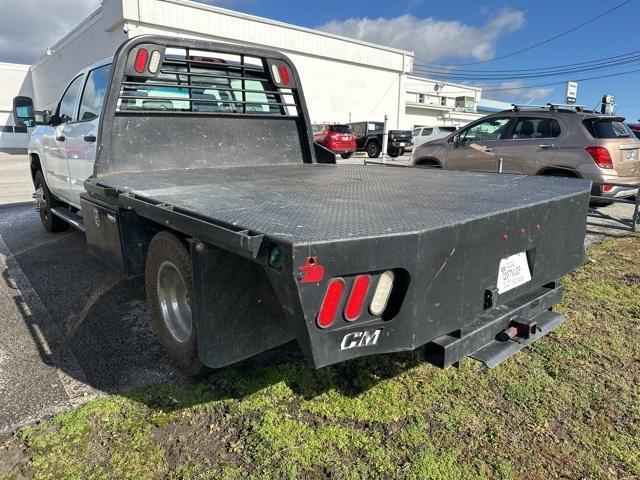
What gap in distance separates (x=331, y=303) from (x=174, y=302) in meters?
1.48

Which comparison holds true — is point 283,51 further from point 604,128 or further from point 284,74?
point 284,74

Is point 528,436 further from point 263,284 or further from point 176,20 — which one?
point 176,20

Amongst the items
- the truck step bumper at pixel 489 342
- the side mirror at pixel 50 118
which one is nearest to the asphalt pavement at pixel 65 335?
the side mirror at pixel 50 118

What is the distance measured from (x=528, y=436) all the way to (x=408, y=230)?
143 cm

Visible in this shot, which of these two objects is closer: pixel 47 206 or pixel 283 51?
pixel 47 206

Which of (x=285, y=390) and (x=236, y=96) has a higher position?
(x=236, y=96)

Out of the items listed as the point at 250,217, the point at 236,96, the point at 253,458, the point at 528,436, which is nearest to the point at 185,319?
the point at 253,458

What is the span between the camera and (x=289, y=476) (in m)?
2.13

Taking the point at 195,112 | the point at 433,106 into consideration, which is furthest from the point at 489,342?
the point at 433,106

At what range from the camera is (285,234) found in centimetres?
169

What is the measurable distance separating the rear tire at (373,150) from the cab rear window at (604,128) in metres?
16.8

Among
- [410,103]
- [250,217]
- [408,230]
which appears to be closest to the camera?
[408,230]

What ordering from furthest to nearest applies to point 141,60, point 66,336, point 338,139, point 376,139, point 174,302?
point 376,139
point 338,139
point 141,60
point 66,336
point 174,302

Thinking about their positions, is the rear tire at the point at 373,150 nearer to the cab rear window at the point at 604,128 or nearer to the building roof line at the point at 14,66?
the cab rear window at the point at 604,128
